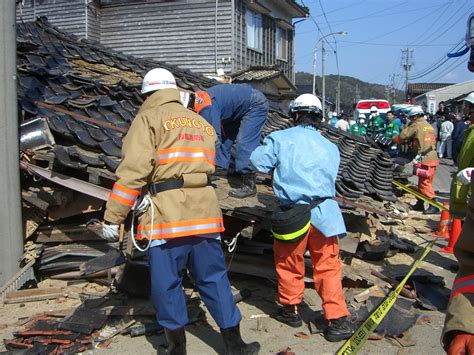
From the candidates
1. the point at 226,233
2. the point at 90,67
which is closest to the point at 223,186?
the point at 226,233

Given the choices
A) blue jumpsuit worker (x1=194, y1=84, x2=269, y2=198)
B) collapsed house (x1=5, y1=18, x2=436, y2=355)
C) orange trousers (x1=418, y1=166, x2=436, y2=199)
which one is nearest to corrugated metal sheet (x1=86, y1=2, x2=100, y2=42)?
collapsed house (x1=5, y1=18, x2=436, y2=355)

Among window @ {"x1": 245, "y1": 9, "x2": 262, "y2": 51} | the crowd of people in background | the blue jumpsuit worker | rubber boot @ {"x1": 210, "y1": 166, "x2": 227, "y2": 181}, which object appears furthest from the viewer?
window @ {"x1": 245, "y1": 9, "x2": 262, "y2": 51}

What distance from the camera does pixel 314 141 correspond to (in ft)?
13.1

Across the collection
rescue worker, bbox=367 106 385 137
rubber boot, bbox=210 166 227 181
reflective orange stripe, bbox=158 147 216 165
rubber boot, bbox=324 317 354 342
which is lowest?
rubber boot, bbox=324 317 354 342

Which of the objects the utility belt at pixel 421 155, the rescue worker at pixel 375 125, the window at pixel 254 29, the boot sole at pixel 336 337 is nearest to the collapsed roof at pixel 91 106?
the utility belt at pixel 421 155

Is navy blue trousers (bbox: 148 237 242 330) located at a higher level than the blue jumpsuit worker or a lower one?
lower

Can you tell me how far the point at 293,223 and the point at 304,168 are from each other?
46 cm

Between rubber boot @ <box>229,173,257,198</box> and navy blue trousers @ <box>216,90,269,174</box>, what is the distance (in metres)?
0.07

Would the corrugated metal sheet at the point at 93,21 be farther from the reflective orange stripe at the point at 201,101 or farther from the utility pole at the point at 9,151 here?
the reflective orange stripe at the point at 201,101

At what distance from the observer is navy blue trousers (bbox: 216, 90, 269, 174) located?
17.4ft

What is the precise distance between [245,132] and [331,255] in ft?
6.39

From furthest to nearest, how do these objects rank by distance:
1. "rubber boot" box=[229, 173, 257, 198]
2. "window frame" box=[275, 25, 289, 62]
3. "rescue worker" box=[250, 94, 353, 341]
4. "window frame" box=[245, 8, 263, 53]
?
"window frame" box=[275, 25, 289, 62] → "window frame" box=[245, 8, 263, 53] → "rubber boot" box=[229, 173, 257, 198] → "rescue worker" box=[250, 94, 353, 341]

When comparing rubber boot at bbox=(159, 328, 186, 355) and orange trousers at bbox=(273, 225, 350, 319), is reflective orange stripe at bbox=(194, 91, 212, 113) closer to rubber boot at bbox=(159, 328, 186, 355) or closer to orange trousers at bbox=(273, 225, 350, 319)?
orange trousers at bbox=(273, 225, 350, 319)

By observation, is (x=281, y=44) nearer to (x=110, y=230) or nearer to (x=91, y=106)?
(x=91, y=106)
